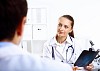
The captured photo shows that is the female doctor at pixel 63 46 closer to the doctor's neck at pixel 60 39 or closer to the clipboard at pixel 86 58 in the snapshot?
the doctor's neck at pixel 60 39

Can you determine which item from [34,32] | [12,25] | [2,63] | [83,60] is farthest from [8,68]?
[34,32]

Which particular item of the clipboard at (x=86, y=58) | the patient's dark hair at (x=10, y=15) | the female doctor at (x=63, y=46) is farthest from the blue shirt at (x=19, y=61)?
the female doctor at (x=63, y=46)

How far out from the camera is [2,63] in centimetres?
59

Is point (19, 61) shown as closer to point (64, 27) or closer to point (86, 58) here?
point (86, 58)

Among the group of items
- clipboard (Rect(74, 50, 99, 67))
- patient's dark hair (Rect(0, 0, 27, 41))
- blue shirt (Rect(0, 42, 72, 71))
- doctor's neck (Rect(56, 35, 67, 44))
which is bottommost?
clipboard (Rect(74, 50, 99, 67))

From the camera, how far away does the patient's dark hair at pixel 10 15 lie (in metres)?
0.61

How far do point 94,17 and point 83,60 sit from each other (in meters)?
1.70

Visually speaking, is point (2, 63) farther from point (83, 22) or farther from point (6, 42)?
point (83, 22)

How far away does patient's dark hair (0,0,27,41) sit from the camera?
1.99 ft

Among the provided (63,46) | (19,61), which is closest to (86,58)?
(63,46)

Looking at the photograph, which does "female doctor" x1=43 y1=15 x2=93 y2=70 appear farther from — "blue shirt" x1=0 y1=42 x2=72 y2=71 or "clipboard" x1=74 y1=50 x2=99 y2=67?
"blue shirt" x1=0 y1=42 x2=72 y2=71

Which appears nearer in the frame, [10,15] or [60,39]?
[10,15]

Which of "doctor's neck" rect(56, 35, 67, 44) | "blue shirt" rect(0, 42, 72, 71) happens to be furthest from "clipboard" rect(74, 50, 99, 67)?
"blue shirt" rect(0, 42, 72, 71)

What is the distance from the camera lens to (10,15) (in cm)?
61
